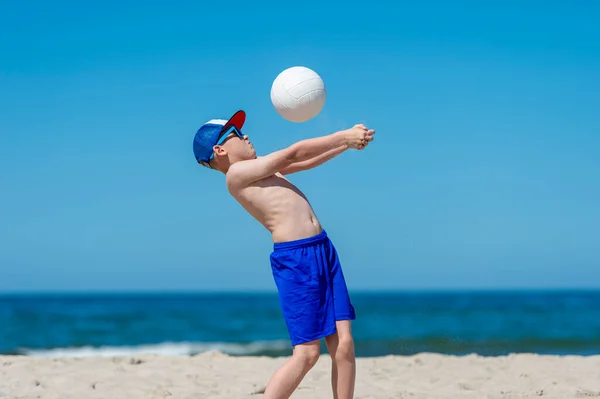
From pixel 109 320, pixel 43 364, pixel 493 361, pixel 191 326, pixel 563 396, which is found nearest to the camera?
pixel 563 396

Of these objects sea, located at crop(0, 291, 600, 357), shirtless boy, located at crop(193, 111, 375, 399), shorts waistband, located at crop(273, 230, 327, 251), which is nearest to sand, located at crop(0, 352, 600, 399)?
shirtless boy, located at crop(193, 111, 375, 399)

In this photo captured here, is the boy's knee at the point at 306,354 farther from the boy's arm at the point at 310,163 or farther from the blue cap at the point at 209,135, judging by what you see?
the blue cap at the point at 209,135

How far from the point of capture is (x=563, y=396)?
19.7ft

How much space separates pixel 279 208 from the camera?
14.3 ft

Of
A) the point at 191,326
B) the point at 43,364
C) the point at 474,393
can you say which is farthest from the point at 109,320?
the point at 474,393

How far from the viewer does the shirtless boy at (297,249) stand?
4.22 meters

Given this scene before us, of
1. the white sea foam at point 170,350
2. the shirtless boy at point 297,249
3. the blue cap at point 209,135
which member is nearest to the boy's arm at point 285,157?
the shirtless boy at point 297,249

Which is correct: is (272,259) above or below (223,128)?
below

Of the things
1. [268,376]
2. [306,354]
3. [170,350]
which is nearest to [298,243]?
[306,354]

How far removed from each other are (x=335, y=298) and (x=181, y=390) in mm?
2565

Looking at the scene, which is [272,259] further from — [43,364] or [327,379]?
[43,364]

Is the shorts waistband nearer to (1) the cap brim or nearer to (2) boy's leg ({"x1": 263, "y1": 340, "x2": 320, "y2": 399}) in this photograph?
(2) boy's leg ({"x1": 263, "y1": 340, "x2": 320, "y2": 399})

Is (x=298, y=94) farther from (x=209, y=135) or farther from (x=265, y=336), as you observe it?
(x=265, y=336)

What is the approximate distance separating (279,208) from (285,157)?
1.02 feet
